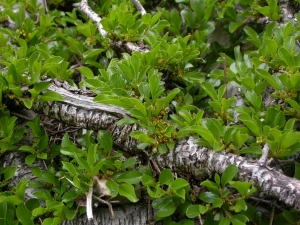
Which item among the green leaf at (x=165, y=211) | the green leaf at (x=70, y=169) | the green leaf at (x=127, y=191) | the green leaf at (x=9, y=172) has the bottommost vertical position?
the green leaf at (x=9, y=172)

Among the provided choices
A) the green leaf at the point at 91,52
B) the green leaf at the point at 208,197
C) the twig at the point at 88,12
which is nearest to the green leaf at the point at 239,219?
the green leaf at the point at 208,197

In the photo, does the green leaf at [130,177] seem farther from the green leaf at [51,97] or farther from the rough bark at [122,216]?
the green leaf at [51,97]

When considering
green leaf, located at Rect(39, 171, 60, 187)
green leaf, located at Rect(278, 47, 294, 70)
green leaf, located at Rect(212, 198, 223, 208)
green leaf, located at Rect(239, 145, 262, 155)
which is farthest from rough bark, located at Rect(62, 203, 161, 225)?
green leaf, located at Rect(278, 47, 294, 70)

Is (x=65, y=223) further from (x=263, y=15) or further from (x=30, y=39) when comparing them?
(x=263, y=15)

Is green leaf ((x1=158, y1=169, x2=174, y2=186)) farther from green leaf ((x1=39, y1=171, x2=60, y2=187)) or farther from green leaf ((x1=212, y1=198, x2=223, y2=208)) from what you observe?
green leaf ((x1=39, y1=171, x2=60, y2=187))

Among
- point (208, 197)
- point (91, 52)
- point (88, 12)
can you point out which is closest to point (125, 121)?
point (208, 197)

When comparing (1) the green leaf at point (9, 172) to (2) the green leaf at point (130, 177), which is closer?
(2) the green leaf at point (130, 177)

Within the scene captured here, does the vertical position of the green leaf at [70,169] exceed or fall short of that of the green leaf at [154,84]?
it falls short

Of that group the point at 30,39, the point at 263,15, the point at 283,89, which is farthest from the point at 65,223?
the point at 263,15
